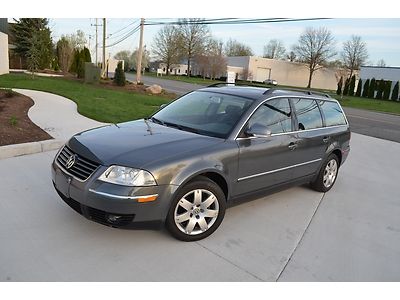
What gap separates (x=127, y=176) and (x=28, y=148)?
356 centimetres

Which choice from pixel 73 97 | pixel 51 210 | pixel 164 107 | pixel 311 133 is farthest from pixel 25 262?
pixel 73 97

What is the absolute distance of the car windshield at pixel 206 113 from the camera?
12.8 ft

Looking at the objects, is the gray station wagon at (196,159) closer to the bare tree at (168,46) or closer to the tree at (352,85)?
the tree at (352,85)

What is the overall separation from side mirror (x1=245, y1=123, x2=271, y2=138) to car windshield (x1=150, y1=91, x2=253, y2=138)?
0.63ft

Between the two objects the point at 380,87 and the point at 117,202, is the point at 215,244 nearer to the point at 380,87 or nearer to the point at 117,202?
the point at 117,202

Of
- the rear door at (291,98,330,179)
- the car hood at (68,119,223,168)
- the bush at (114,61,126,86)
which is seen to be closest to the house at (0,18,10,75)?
the bush at (114,61,126,86)

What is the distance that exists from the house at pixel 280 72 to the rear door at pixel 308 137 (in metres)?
61.7

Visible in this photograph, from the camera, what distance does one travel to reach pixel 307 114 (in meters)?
4.79

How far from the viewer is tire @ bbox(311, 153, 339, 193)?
5.10 m

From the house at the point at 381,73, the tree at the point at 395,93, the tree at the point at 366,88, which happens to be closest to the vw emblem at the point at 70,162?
the tree at the point at 395,93

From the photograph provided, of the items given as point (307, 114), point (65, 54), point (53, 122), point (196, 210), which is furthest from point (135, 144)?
point (65, 54)

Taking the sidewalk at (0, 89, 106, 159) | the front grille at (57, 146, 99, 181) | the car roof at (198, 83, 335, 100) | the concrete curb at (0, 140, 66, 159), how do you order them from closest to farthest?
the front grille at (57, 146, 99, 181) → the car roof at (198, 83, 335, 100) → the concrete curb at (0, 140, 66, 159) → the sidewalk at (0, 89, 106, 159)

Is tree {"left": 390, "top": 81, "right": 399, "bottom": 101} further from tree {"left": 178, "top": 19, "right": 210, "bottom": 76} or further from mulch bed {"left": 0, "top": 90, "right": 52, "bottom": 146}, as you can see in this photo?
mulch bed {"left": 0, "top": 90, "right": 52, "bottom": 146}

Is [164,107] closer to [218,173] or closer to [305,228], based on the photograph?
[218,173]
